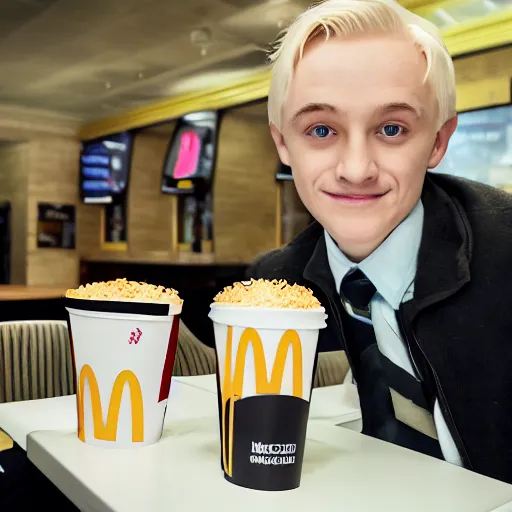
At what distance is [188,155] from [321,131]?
5049 mm

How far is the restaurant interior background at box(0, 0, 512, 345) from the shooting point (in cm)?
372

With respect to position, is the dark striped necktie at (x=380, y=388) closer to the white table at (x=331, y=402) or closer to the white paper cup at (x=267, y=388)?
the white table at (x=331, y=402)

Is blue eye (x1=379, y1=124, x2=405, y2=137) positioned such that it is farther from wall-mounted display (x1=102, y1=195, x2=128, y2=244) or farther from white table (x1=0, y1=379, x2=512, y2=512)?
wall-mounted display (x1=102, y1=195, x2=128, y2=244)

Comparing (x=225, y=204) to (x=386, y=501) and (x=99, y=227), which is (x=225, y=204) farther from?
(x=386, y=501)

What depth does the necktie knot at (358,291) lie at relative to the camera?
0.86 metres

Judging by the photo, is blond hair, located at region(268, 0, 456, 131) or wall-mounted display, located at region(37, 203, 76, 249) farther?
wall-mounted display, located at region(37, 203, 76, 249)

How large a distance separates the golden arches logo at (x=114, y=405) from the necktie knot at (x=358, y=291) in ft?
1.11

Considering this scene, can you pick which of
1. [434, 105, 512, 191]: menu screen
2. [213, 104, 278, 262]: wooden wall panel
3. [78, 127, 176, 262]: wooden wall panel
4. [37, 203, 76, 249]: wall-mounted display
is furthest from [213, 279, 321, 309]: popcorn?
[37, 203, 76, 249]: wall-mounted display

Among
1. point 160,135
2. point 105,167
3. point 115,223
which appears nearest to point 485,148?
point 160,135

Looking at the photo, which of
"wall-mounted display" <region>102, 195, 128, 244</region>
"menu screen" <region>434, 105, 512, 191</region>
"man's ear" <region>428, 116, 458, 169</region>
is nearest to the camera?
"man's ear" <region>428, 116, 458, 169</region>

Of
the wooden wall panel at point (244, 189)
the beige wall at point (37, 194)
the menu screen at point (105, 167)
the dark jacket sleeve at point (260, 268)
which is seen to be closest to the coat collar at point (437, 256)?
the dark jacket sleeve at point (260, 268)

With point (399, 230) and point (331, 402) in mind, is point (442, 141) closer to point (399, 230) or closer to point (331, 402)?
point (399, 230)

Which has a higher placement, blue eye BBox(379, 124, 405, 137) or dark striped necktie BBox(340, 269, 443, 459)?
blue eye BBox(379, 124, 405, 137)

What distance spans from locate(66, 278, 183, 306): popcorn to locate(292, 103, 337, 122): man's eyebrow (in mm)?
278
